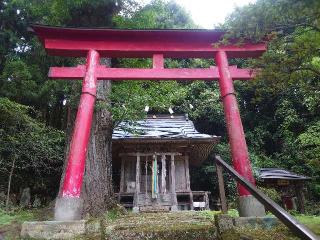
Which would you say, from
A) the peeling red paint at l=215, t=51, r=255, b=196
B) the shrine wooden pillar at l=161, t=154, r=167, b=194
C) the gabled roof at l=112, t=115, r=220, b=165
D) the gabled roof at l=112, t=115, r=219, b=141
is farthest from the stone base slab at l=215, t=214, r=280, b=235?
the shrine wooden pillar at l=161, t=154, r=167, b=194

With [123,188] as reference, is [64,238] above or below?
below

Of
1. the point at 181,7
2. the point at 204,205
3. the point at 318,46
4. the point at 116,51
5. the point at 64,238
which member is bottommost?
the point at 64,238

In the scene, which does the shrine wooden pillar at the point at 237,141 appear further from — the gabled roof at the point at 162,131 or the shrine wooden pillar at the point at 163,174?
the shrine wooden pillar at the point at 163,174

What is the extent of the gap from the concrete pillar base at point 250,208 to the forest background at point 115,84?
1085 mm

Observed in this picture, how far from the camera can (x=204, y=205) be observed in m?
14.1

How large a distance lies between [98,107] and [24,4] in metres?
6.02

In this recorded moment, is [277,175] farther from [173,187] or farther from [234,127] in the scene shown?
[234,127]

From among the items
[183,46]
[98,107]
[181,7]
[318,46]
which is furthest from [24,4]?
[181,7]

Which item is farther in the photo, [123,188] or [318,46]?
[123,188]

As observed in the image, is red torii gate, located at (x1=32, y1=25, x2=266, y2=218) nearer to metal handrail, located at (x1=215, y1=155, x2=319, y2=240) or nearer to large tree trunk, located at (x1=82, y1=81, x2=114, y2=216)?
large tree trunk, located at (x1=82, y1=81, x2=114, y2=216)

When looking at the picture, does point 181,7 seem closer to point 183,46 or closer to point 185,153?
point 185,153

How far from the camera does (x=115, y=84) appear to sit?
1084 centimetres

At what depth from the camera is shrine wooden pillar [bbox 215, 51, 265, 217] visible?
531cm

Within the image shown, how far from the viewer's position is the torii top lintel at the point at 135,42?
23.0ft
